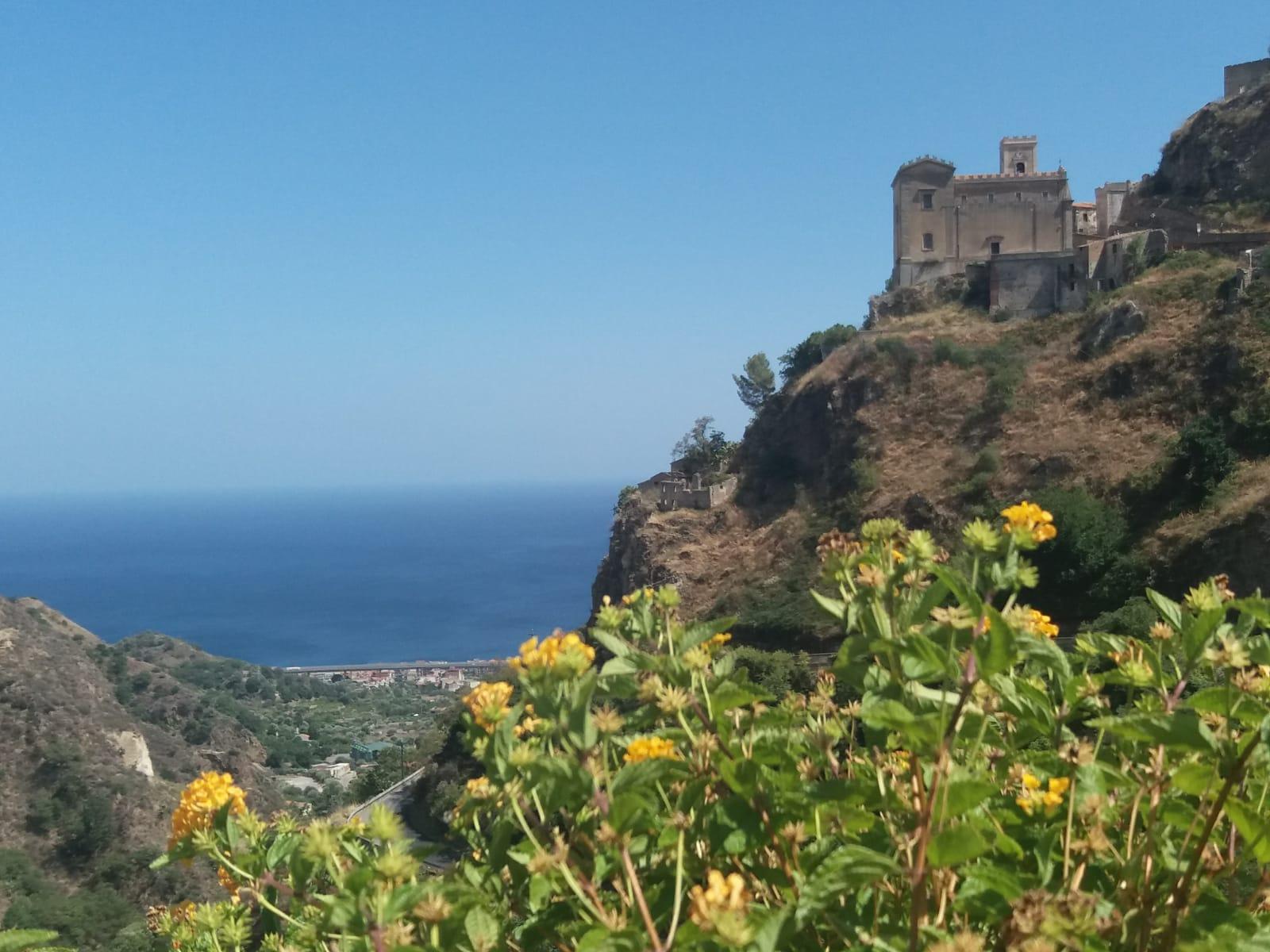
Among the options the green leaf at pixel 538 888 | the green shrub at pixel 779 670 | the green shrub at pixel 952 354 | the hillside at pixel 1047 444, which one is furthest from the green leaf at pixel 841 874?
the green shrub at pixel 952 354

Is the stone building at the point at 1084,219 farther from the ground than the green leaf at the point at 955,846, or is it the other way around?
the stone building at the point at 1084,219

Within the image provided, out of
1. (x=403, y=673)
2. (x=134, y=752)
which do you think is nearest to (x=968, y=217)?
(x=134, y=752)

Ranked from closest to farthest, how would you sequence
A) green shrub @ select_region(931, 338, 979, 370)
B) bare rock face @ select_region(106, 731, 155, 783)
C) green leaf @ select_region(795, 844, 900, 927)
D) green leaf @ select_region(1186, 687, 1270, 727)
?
green leaf @ select_region(795, 844, 900, 927), green leaf @ select_region(1186, 687, 1270, 727), bare rock face @ select_region(106, 731, 155, 783), green shrub @ select_region(931, 338, 979, 370)

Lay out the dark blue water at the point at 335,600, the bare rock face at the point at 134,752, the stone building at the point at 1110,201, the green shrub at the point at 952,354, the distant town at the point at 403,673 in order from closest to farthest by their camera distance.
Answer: the bare rock face at the point at 134,752
the green shrub at the point at 952,354
the stone building at the point at 1110,201
the distant town at the point at 403,673
the dark blue water at the point at 335,600

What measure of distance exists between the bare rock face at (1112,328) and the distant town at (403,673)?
55.7m

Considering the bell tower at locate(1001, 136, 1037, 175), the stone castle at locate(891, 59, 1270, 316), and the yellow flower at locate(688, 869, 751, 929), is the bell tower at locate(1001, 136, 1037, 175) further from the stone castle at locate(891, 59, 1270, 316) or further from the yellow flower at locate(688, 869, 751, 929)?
the yellow flower at locate(688, 869, 751, 929)

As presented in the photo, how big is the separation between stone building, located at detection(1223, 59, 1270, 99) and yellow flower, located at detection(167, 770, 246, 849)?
5459 centimetres

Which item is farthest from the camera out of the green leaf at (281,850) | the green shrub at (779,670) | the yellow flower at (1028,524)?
the green shrub at (779,670)

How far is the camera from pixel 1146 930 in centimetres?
163

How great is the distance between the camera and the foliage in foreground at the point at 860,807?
63.4 inches

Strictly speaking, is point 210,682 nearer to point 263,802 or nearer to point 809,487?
point 263,802

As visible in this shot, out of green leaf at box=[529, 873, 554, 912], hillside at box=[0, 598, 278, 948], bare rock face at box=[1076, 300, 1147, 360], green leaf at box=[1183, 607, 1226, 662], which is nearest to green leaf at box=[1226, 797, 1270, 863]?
green leaf at box=[1183, 607, 1226, 662]

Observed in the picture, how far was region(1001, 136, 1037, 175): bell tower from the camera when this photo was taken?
41.8 meters

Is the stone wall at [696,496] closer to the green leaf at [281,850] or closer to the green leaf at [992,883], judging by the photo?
the green leaf at [281,850]
